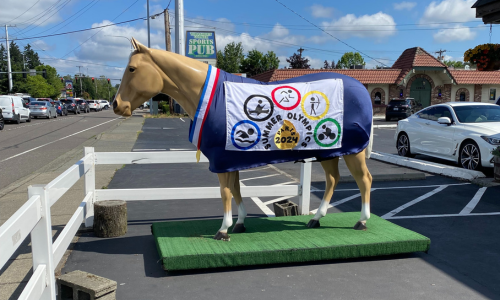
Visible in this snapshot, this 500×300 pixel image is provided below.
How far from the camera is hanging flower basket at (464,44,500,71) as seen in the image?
8.27m

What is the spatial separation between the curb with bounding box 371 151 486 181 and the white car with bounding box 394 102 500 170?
55cm

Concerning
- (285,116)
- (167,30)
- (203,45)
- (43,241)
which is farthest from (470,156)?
(167,30)

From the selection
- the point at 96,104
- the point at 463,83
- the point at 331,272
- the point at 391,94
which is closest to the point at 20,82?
the point at 96,104

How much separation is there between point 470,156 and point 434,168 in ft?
2.73

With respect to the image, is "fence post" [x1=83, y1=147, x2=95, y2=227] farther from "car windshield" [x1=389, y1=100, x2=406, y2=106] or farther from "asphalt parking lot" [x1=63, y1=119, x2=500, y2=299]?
"car windshield" [x1=389, y1=100, x2=406, y2=106]

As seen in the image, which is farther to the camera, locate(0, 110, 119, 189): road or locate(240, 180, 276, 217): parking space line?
locate(0, 110, 119, 189): road

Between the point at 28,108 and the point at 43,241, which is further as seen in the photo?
the point at 28,108

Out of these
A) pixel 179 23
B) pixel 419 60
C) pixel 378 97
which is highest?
pixel 179 23

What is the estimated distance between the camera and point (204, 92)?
15.0ft

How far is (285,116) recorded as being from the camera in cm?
474

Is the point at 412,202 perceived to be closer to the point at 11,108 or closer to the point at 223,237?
the point at 223,237

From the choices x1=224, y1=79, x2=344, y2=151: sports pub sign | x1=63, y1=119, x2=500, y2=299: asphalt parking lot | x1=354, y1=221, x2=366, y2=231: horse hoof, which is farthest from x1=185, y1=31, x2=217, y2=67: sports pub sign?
x1=354, y1=221, x2=366, y2=231: horse hoof

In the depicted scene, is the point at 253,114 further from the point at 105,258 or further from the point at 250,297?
the point at 105,258

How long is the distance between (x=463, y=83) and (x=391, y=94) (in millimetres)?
6437
